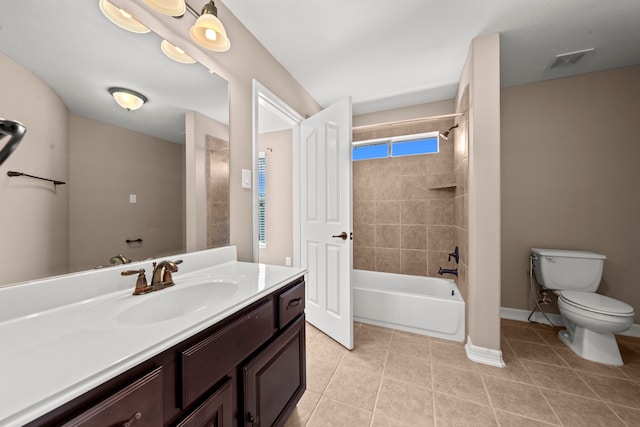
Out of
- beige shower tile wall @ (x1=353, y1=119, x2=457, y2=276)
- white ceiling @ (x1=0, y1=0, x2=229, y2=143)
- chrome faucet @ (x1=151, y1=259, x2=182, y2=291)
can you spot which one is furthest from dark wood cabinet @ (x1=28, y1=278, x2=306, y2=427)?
beige shower tile wall @ (x1=353, y1=119, x2=457, y2=276)

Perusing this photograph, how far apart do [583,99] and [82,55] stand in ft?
12.1

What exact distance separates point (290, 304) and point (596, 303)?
2.31 m

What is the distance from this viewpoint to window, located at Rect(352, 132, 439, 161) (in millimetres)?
2818

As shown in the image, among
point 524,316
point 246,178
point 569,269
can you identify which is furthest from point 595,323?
point 246,178

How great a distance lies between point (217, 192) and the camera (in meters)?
1.42

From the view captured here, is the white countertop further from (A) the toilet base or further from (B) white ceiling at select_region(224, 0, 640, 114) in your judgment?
(A) the toilet base

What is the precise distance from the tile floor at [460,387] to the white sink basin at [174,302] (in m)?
0.87

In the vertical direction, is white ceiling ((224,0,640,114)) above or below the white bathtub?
above

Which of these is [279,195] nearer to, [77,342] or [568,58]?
[77,342]

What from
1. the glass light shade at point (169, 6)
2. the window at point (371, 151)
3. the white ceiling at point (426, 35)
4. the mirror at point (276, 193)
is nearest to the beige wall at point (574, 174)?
the white ceiling at point (426, 35)

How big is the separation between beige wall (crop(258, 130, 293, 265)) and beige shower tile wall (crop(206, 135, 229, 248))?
6.36 ft

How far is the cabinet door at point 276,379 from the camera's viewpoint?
891 mm

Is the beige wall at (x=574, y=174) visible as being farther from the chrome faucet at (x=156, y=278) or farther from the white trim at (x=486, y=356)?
the chrome faucet at (x=156, y=278)

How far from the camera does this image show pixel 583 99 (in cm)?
227
